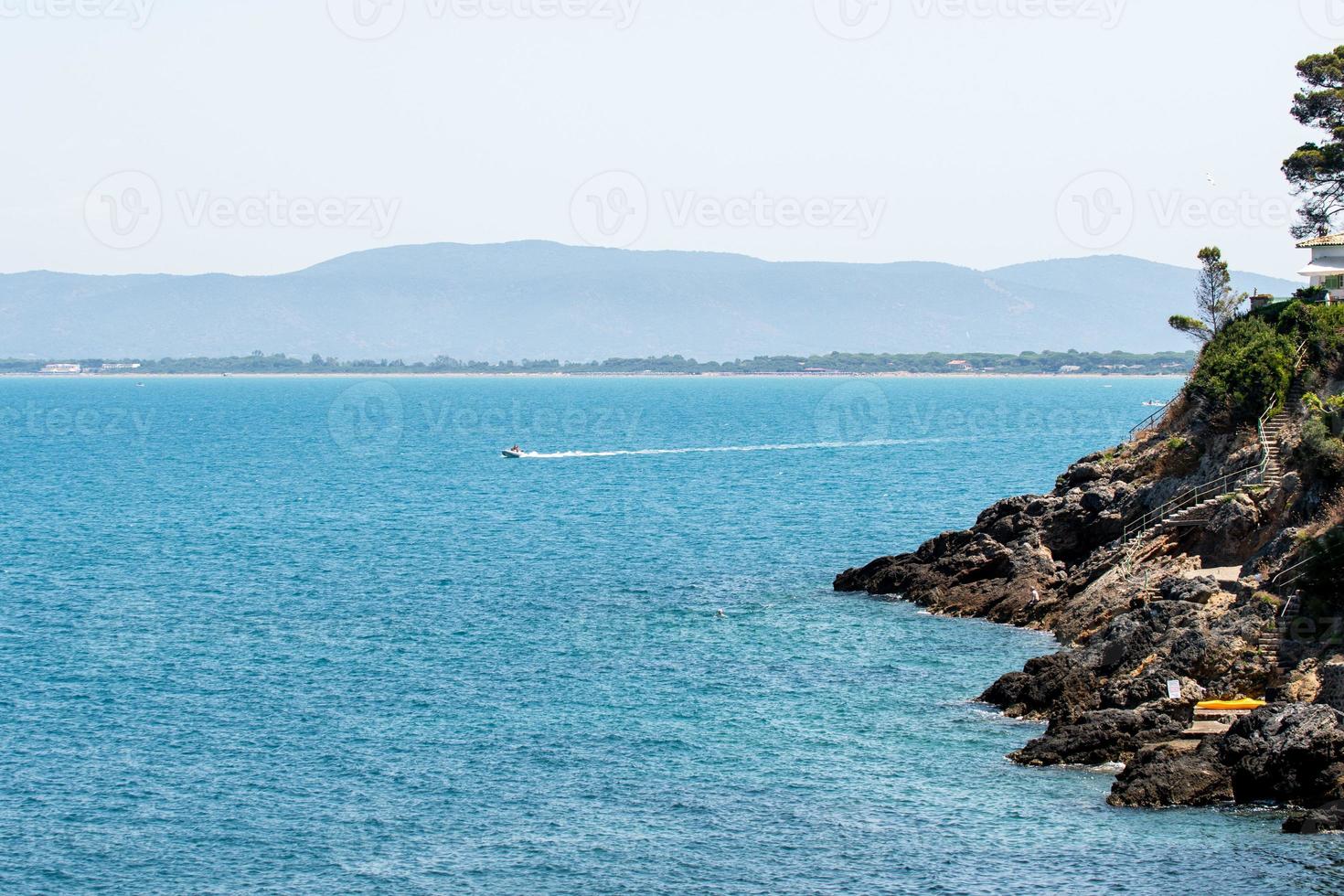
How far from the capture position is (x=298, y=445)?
169 metres

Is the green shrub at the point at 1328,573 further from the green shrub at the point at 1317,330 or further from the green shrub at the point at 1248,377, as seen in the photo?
the green shrub at the point at 1317,330

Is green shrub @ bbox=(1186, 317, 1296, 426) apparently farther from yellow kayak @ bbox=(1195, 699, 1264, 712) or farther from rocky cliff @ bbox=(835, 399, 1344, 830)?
yellow kayak @ bbox=(1195, 699, 1264, 712)

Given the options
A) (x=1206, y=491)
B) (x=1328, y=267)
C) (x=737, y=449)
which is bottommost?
(x=737, y=449)

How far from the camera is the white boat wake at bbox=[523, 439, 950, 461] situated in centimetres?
14912

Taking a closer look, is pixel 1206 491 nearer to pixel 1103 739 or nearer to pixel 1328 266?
pixel 1328 266

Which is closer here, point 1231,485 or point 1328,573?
point 1328,573

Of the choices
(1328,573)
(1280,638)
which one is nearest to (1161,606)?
(1280,638)

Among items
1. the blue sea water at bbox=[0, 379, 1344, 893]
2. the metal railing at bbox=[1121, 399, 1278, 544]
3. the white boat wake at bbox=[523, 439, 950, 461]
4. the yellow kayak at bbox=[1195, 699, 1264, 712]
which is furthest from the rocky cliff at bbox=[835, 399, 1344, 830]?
the white boat wake at bbox=[523, 439, 950, 461]

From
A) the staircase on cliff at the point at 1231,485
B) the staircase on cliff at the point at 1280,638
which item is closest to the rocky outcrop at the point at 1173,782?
the staircase on cliff at the point at 1280,638

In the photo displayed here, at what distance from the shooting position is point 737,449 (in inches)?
6186

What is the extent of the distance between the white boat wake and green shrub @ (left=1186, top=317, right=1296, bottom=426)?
88.2 metres

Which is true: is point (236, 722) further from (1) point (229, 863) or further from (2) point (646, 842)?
(2) point (646, 842)

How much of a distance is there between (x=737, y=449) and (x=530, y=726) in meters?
113

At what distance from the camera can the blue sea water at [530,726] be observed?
34156 mm
